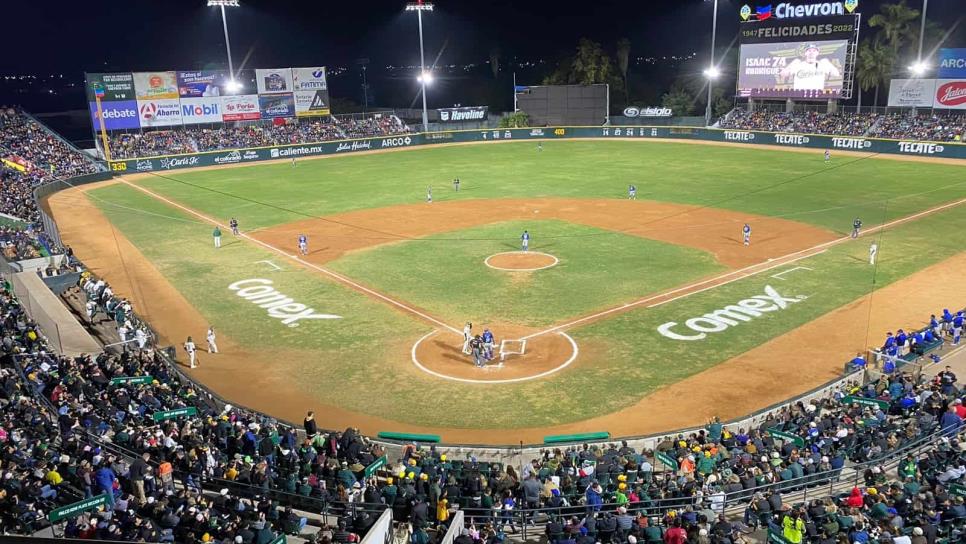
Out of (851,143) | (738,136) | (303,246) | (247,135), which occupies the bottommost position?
(303,246)

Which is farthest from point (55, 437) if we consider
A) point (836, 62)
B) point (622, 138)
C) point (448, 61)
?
Result: point (448, 61)

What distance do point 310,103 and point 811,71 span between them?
55391mm

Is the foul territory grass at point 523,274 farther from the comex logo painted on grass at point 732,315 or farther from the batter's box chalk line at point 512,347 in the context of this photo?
the comex logo painted on grass at point 732,315

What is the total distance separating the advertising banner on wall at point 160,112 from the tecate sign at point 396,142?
77.3ft

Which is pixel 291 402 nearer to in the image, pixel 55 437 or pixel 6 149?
pixel 55 437

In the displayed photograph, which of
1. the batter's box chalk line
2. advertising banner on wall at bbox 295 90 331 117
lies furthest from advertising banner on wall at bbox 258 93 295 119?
the batter's box chalk line

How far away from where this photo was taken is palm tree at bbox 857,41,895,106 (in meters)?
79.4

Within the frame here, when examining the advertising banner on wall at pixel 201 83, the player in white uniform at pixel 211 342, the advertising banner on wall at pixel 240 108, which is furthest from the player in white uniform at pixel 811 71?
the player in white uniform at pixel 211 342

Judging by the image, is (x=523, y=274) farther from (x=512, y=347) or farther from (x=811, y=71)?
(x=811, y=71)

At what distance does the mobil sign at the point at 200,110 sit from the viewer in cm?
7544

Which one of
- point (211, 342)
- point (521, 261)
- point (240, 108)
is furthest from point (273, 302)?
point (240, 108)

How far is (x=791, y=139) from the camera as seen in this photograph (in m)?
75.2

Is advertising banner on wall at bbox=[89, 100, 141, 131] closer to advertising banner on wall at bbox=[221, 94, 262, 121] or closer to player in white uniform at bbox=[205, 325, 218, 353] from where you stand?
advertising banner on wall at bbox=[221, 94, 262, 121]

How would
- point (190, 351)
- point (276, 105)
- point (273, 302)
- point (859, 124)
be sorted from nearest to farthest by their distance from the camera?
point (190, 351)
point (273, 302)
point (859, 124)
point (276, 105)
